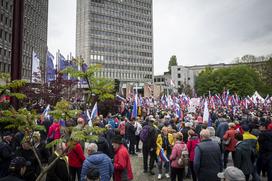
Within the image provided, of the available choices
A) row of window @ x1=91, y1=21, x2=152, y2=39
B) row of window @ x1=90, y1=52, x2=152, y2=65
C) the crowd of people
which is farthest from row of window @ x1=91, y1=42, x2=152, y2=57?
the crowd of people

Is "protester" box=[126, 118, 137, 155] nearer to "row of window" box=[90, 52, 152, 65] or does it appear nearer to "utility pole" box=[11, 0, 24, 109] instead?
"utility pole" box=[11, 0, 24, 109]

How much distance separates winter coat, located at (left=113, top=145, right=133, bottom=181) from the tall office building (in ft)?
320

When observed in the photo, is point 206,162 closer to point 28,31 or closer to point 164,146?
point 164,146

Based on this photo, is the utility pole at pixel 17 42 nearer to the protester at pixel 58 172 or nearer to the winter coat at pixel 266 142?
the protester at pixel 58 172

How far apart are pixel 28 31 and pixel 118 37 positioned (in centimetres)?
5663

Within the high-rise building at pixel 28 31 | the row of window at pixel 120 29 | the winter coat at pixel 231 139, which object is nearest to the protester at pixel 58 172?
the winter coat at pixel 231 139

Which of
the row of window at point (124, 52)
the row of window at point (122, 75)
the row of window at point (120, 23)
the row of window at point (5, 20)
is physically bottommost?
the row of window at point (122, 75)

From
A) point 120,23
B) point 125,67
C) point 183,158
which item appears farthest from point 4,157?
point 120,23

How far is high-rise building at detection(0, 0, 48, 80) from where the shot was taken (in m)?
46.4

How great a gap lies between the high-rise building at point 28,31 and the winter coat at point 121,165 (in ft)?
123

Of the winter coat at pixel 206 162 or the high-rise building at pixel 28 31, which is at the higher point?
the high-rise building at pixel 28 31

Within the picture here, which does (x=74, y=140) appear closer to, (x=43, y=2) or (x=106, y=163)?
(x=106, y=163)

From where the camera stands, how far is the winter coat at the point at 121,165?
6273 millimetres

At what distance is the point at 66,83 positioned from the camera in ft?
75.7
